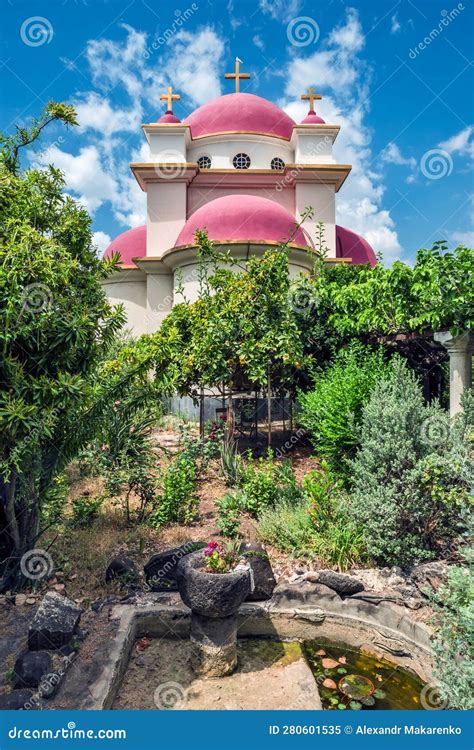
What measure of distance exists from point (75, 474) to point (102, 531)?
277 cm

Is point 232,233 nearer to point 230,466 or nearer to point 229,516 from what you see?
point 230,466

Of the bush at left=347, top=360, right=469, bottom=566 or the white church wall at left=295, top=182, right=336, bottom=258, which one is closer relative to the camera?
the bush at left=347, top=360, right=469, bottom=566

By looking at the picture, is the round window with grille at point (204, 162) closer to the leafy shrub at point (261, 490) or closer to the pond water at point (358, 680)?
the leafy shrub at point (261, 490)

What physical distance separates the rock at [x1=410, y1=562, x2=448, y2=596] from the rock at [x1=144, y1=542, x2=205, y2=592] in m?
2.45

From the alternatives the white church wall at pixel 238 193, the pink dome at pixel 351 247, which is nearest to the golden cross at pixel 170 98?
the white church wall at pixel 238 193

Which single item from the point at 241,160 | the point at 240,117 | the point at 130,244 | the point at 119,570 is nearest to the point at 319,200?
the point at 241,160

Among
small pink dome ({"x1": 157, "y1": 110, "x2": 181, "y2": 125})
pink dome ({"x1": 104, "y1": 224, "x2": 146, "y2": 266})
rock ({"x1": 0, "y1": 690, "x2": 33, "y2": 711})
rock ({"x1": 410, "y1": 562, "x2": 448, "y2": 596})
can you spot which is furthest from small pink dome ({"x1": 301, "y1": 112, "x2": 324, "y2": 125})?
rock ({"x1": 0, "y1": 690, "x2": 33, "y2": 711})

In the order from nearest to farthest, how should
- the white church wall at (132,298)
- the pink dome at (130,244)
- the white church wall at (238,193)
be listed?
the white church wall at (238,193) → the white church wall at (132,298) → the pink dome at (130,244)

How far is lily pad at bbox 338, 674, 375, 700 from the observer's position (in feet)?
13.9

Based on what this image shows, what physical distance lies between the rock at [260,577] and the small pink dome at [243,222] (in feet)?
38.1

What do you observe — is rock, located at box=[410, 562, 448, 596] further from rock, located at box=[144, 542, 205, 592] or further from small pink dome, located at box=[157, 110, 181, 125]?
small pink dome, located at box=[157, 110, 181, 125]

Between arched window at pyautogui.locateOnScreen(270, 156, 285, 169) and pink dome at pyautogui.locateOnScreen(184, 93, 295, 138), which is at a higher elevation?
pink dome at pyautogui.locateOnScreen(184, 93, 295, 138)

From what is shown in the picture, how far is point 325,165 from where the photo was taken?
20.3 metres

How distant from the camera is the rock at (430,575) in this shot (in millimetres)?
5242
